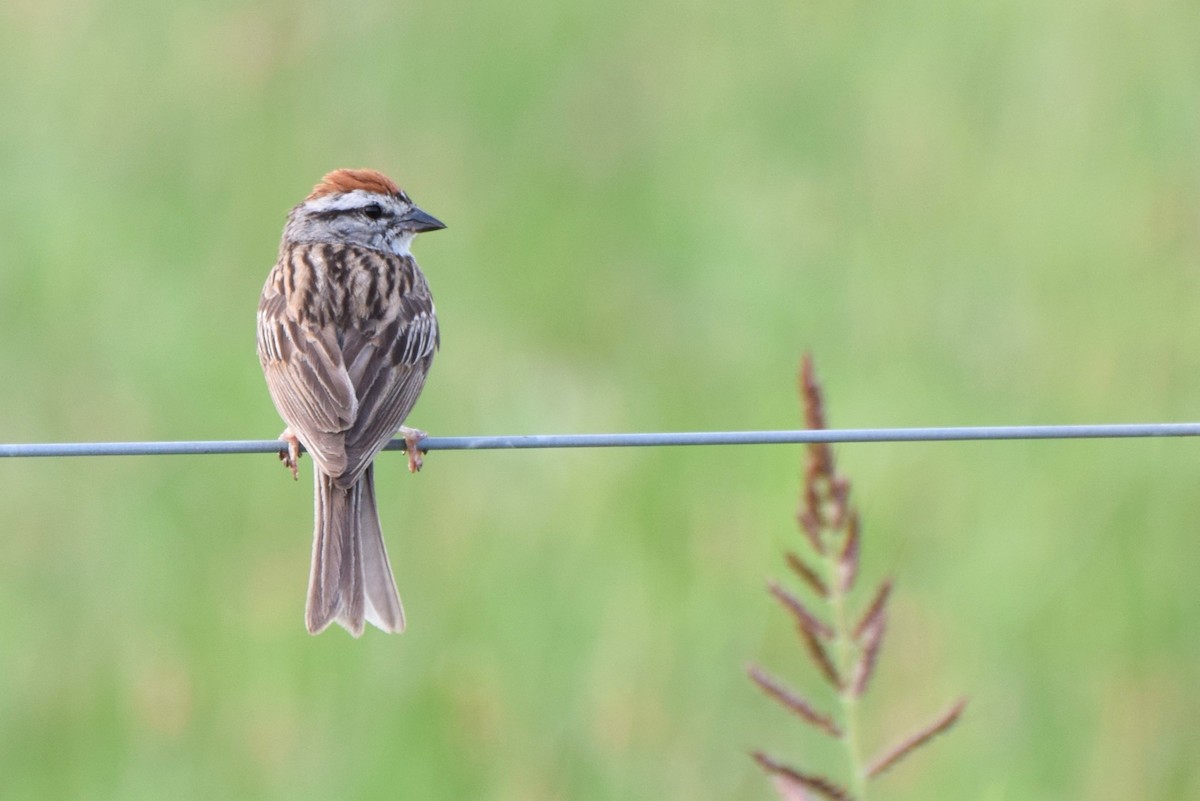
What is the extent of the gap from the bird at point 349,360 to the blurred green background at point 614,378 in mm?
572

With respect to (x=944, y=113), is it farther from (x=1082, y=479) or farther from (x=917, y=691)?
(x=917, y=691)

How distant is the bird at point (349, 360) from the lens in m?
5.05

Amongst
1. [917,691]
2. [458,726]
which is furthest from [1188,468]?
[458,726]

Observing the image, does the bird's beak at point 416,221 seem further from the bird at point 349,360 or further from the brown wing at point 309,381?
the brown wing at point 309,381

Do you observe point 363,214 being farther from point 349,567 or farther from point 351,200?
point 349,567

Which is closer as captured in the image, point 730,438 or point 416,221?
point 730,438

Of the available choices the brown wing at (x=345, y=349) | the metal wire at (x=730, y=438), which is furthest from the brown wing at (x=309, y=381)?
the metal wire at (x=730, y=438)

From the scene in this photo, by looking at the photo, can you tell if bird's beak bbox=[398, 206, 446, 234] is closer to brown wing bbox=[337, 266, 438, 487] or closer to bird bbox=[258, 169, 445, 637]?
bird bbox=[258, 169, 445, 637]

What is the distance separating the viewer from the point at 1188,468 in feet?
20.8

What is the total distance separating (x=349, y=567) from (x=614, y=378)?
7.85 ft

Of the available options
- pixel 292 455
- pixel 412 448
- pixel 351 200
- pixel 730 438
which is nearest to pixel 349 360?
pixel 292 455

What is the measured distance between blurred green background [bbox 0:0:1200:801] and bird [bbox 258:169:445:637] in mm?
572

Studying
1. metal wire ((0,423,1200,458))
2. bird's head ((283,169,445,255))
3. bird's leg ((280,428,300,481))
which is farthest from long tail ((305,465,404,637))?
bird's head ((283,169,445,255))

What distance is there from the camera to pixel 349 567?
16.7ft
